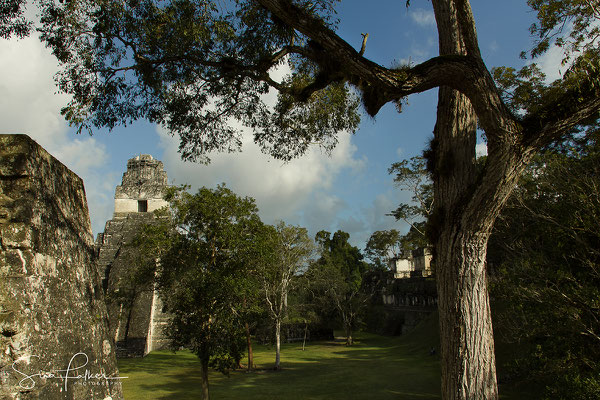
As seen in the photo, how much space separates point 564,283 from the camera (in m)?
6.36

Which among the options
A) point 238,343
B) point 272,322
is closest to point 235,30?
point 238,343

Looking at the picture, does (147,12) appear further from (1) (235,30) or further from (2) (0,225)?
(2) (0,225)

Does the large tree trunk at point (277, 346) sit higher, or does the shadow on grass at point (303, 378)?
the large tree trunk at point (277, 346)

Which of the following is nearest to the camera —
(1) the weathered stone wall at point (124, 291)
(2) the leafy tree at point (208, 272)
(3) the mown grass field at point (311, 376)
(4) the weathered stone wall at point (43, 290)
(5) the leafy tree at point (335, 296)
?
(4) the weathered stone wall at point (43, 290)

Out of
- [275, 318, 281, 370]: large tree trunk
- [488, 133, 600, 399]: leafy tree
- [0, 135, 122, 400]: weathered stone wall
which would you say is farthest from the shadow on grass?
[0, 135, 122, 400]: weathered stone wall

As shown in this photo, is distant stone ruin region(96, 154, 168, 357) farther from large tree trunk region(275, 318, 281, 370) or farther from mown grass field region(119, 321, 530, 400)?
large tree trunk region(275, 318, 281, 370)

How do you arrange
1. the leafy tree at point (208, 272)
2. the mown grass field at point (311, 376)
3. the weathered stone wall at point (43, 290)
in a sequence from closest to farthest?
the weathered stone wall at point (43, 290), the leafy tree at point (208, 272), the mown grass field at point (311, 376)

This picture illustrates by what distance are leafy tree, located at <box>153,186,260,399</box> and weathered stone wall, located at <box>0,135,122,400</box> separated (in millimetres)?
6065

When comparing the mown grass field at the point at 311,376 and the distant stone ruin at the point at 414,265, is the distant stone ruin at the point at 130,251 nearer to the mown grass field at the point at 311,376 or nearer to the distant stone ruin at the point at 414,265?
the mown grass field at the point at 311,376

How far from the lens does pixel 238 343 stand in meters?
9.36

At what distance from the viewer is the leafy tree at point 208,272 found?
9164 mm

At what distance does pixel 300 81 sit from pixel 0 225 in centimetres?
511

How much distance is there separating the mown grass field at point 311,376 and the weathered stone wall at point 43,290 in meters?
8.79

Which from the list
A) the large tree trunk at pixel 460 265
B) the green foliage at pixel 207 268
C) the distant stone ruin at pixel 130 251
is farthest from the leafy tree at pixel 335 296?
the large tree trunk at pixel 460 265
